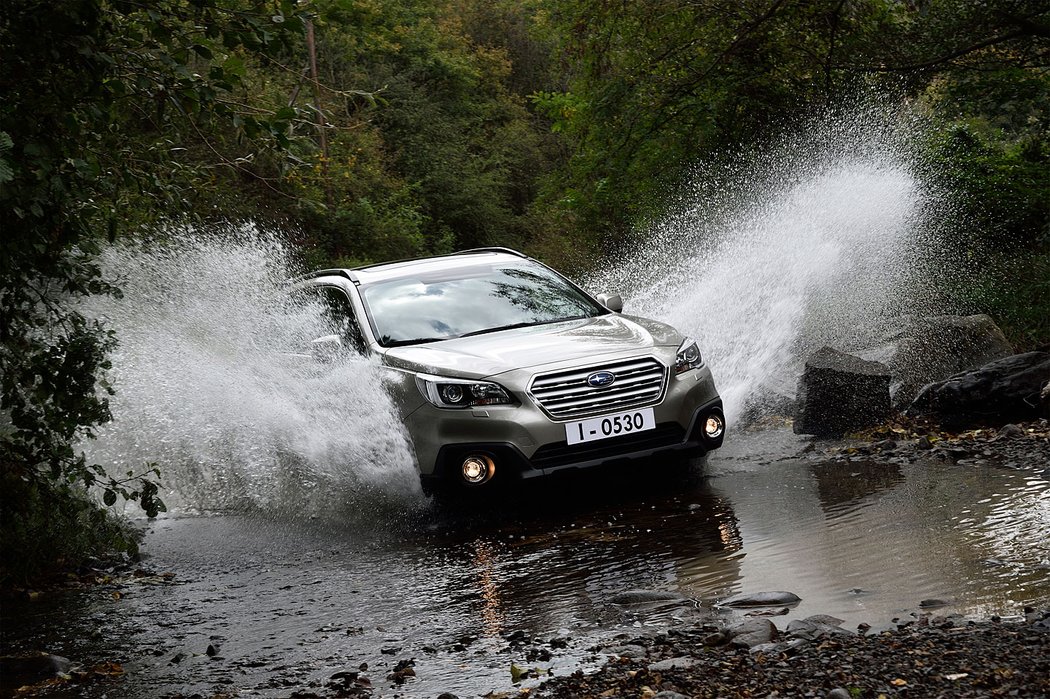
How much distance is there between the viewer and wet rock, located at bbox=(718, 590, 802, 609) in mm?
5312

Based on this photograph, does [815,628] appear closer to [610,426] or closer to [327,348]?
[610,426]

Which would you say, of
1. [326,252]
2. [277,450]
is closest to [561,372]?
[277,450]

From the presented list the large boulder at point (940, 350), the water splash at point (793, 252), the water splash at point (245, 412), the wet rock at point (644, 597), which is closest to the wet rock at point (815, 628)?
the wet rock at point (644, 597)

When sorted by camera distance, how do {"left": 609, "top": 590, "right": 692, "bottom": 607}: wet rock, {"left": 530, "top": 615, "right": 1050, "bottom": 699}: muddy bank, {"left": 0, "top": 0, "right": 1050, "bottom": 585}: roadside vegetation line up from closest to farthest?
{"left": 530, "top": 615, "right": 1050, "bottom": 699}: muddy bank → {"left": 609, "top": 590, "right": 692, "bottom": 607}: wet rock → {"left": 0, "top": 0, "right": 1050, "bottom": 585}: roadside vegetation

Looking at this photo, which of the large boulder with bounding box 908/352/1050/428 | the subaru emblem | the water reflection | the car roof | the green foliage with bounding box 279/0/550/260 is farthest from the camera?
the green foliage with bounding box 279/0/550/260

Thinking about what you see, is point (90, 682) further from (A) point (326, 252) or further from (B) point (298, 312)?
(A) point (326, 252)

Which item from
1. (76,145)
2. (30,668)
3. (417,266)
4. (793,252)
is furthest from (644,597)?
(793,252)

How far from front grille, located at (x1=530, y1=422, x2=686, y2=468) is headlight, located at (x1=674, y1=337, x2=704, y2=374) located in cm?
44

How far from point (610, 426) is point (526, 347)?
0.83 meters

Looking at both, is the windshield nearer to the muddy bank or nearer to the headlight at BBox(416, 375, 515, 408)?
the headlight at BBox(416, 375, 515, 408)

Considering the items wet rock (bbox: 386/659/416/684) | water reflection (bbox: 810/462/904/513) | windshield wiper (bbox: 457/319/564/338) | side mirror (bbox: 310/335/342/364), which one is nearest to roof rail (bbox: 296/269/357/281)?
side mirror (bbox: 310/335/342/364)

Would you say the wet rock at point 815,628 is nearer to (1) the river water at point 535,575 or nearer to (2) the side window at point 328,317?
(1) the river water at point 535,575

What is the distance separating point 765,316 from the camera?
13031 mm

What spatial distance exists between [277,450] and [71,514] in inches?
83.2
